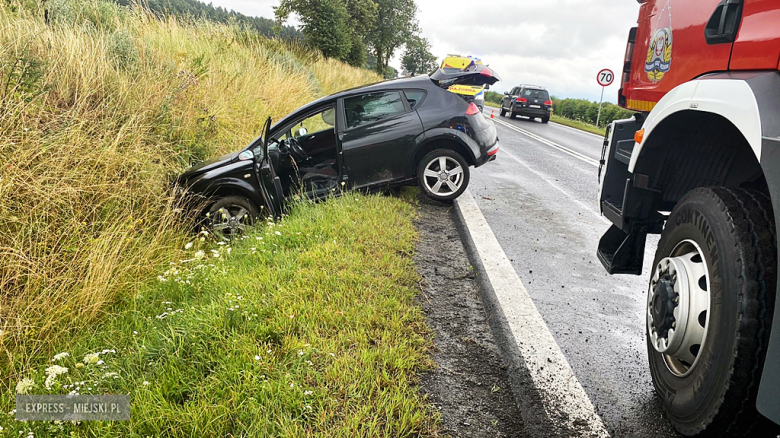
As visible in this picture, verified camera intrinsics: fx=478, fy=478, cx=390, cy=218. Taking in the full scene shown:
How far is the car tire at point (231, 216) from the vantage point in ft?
17.9

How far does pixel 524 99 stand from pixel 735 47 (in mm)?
25741

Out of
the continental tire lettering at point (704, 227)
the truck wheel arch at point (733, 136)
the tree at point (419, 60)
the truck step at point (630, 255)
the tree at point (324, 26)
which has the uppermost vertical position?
the tree at point (419, 60)

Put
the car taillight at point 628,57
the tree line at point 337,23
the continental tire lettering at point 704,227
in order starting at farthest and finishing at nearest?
the tree line at point 337,23, the car taillight at point 628,57, the continental tire lettering at point 704,227

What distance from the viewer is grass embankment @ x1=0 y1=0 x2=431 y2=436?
224 centimetres

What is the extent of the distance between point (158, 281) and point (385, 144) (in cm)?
305

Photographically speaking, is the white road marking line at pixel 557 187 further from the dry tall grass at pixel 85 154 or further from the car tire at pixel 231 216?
the dry tall grass at pixel 85 154

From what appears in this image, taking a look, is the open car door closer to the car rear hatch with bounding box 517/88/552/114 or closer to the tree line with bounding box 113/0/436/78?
the tree line with bounding box 113/0/436/78

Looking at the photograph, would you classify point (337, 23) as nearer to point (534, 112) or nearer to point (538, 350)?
point (534, 112)

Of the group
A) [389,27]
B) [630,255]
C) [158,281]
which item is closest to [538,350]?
[630,255]

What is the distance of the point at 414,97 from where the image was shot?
6168 mm

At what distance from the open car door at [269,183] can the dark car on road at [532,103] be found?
23.0m

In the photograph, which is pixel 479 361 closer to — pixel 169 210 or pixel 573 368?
pixel 573 368

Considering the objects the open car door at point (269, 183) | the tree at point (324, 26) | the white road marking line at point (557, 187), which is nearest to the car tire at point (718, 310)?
the white road marking line at point (557, 187)

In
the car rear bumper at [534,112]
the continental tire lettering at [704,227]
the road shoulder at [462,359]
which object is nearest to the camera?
the continental tire lettering at [704,227]
